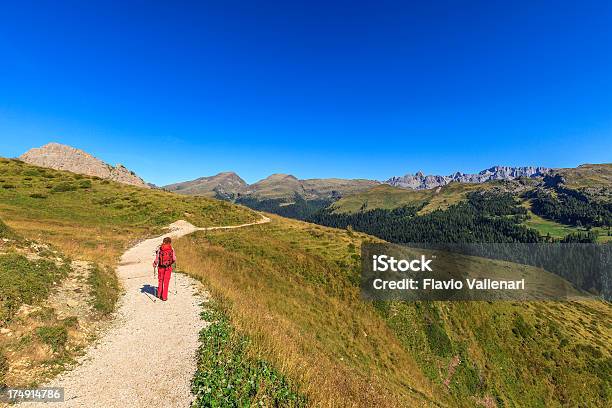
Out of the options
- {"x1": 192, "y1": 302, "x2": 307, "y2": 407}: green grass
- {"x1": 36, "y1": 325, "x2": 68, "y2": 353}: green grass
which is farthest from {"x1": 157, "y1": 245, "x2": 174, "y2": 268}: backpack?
{"x1": 192, "y1": 302, "x2": 307, "y2": 407}: green grass

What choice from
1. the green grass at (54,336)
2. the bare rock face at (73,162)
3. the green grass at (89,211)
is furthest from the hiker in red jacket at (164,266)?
the bare rock face at (73,162)

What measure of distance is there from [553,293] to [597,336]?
34196 mm

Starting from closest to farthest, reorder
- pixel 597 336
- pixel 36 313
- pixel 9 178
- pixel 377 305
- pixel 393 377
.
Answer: pixel 36 313, pixel 393 377, pixel 377 305, pixel 597 336, pixel 9 178

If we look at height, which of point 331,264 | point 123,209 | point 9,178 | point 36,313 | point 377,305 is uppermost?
point 9,178

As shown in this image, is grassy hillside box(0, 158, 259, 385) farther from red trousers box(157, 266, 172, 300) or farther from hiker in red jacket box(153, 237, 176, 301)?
hiker in red jacket box(153, 237, 176, 301)

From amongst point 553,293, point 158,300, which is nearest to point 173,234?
point 158,300

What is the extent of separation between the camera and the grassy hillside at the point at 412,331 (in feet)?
102

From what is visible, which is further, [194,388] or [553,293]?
[553,293]

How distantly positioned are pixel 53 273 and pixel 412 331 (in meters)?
37.9

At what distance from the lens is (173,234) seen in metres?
48.7

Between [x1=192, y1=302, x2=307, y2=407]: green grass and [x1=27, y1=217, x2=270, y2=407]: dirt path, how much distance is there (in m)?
0.49

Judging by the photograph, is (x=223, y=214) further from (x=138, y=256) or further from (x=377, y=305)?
(x=377, y=305)

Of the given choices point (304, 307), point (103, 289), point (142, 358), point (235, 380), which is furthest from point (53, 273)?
point (304, 307)

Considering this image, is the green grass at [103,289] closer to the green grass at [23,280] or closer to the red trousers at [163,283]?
the green grass at [23,280]
